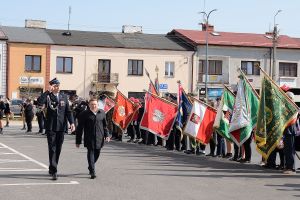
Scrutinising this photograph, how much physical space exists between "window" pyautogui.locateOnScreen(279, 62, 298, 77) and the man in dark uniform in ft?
164

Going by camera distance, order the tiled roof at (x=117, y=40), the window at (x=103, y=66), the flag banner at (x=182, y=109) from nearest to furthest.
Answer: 1. the flag banner at (x=182, y=109)
2. the tiled roof at (x=117, y=40)
3. the window at (x=103, y=66)

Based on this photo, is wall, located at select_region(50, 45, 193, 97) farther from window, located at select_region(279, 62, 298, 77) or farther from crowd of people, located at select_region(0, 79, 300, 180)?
crowd of people, located at select_region(0, 79, 300, 180)

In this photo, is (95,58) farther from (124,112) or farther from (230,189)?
(230,189)

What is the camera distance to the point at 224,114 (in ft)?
52.9

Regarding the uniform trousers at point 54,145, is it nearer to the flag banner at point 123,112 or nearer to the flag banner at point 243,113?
the flag banner at point 243,113

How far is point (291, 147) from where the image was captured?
1296 cm

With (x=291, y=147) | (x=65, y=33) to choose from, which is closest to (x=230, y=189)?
(x=291, y=147)

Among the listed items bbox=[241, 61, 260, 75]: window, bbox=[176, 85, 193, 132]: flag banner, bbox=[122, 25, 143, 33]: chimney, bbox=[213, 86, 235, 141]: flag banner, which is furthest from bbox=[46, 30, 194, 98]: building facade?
bbox=[213, 86, 235, 141]: flag banner

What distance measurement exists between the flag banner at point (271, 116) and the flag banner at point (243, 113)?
0.87 m

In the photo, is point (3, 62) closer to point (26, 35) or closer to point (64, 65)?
point (26, 35)

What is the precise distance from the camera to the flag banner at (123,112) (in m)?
22.6

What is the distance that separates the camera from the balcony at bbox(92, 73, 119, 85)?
176ft

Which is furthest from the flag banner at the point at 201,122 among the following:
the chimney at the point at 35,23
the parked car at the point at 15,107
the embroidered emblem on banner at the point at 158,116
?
the chimney at the point at 35,23

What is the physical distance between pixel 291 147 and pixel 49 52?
40991 mm
